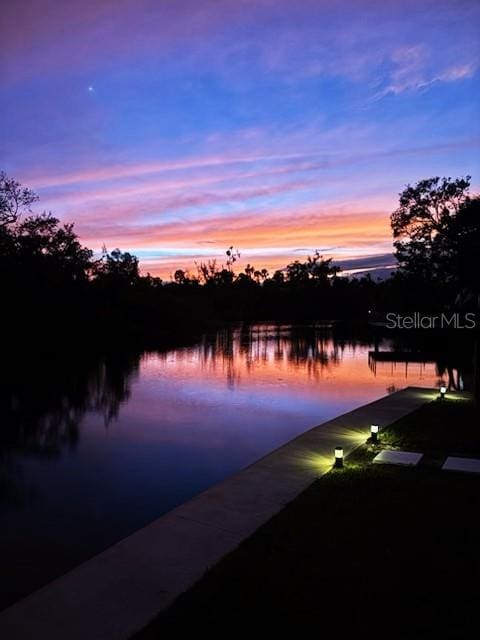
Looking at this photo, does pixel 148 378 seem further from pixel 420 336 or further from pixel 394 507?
pixel 420 336

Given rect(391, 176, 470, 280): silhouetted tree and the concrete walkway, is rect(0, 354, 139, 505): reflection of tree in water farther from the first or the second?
rect(391, 176, 470, 280): silhouetted tree

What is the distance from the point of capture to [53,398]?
15.3m

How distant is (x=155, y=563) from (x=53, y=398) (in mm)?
11717

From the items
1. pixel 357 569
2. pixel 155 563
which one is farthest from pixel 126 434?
pixel 357 569

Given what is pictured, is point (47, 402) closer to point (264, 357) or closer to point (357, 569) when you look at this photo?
point (357, 569)

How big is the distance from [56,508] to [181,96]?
14.1m

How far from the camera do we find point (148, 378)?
64.8 ft

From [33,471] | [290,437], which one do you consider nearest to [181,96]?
[290,437]

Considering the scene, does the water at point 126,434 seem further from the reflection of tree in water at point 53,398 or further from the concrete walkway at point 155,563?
Answer: the concrete walkway at point 155,563

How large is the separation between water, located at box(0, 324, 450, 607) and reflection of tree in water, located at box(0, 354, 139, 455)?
0.13ft

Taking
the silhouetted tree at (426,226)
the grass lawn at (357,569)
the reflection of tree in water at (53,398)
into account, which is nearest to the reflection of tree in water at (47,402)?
the reflection of tree in water at (53,398)

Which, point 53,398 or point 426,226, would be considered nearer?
point 53,398

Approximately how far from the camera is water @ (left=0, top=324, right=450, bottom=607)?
606cm

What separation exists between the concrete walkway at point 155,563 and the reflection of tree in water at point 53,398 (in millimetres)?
4584
